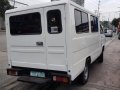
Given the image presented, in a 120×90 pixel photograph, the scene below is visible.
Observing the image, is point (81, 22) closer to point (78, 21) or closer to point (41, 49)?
point (78, 21)

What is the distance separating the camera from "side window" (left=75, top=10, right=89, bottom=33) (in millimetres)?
5319

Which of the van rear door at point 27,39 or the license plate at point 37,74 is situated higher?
the van rear door at point 27,39

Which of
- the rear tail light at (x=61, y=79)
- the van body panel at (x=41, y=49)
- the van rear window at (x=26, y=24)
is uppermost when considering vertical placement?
the van rear window at (x=26, y=24)

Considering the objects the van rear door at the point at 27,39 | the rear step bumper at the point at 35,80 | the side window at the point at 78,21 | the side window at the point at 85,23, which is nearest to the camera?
the rear step bumper at the point at 35,80

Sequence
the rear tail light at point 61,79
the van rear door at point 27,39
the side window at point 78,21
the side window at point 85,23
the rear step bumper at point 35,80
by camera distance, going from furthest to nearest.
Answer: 1. the side window at point 85,23
2. the side window at point 78,21
3. the van rear door at point 27,39
4. the rear step bumper at point 35,80
5. the rear tail light at point 61,79

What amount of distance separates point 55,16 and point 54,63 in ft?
3.93

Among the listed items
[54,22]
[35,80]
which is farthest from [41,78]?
[54,22]

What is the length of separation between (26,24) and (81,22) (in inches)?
64.5

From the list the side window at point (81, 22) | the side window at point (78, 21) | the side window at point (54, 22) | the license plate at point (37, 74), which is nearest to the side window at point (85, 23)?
the side window at point (81, 22)

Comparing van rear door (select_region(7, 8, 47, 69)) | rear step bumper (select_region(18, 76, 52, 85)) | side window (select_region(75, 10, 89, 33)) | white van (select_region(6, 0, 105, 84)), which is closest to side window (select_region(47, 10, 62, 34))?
white van (select_region(6, 0, 105, 84))

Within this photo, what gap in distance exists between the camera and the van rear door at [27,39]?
510cm

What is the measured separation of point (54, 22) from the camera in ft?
16.1

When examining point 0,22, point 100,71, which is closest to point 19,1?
point 0,22

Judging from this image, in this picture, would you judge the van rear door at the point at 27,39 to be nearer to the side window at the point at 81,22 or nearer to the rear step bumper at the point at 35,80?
the rear step bumper at the point at 35,80
